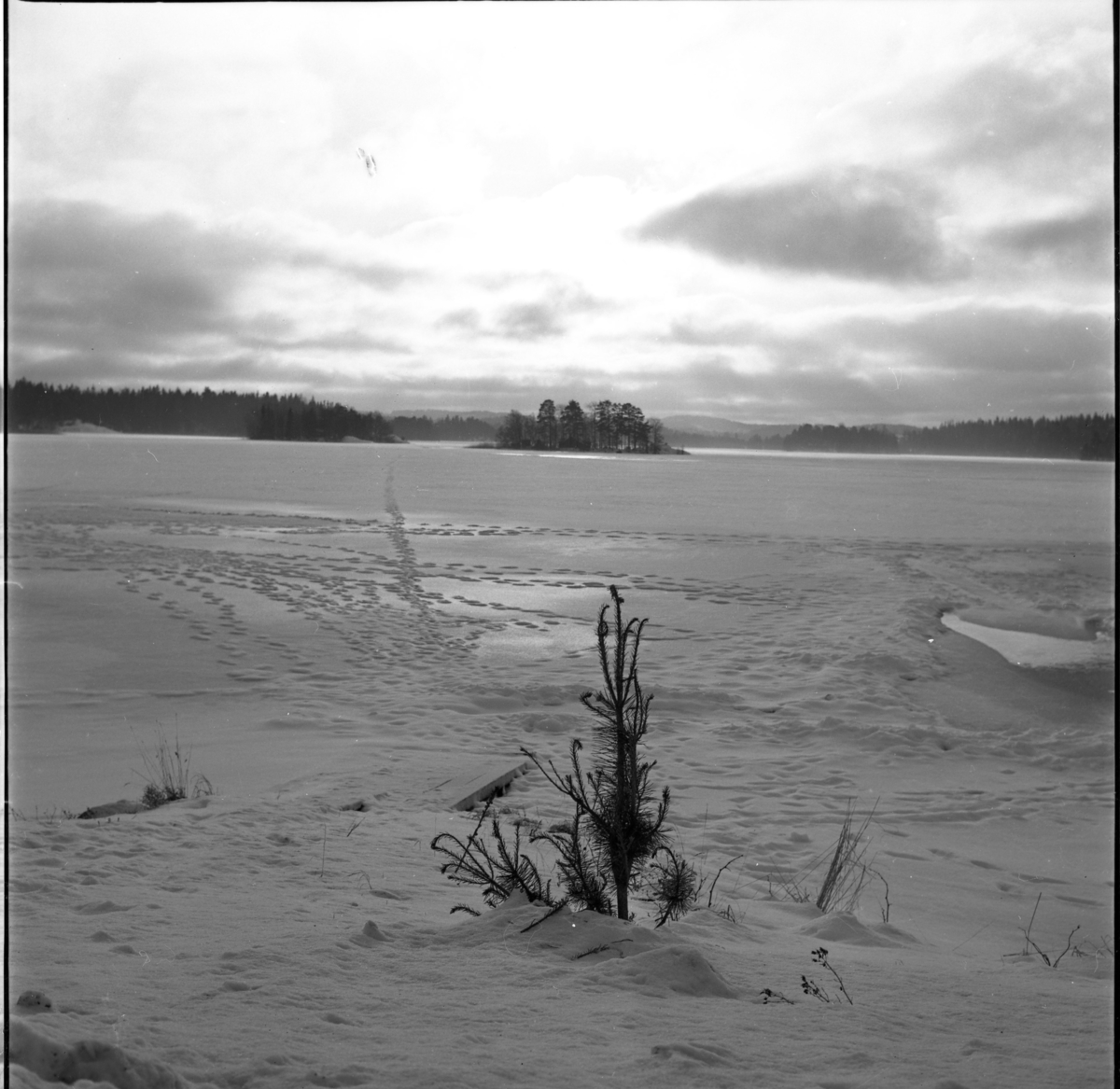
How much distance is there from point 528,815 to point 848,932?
1835 mm

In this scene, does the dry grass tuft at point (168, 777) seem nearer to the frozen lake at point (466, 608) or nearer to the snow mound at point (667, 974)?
the frozen lake at point (466, 608)

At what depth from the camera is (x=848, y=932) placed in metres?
3.32

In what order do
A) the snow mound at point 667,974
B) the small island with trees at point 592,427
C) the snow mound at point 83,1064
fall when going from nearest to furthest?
the snow mound at point 83,1064 → the snow mound at point 667,974 → the small island with trees at point 592,427

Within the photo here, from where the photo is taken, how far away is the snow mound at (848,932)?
10.7 ft

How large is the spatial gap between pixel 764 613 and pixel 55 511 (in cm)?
1430

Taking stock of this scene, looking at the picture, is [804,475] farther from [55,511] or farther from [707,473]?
[55,511]

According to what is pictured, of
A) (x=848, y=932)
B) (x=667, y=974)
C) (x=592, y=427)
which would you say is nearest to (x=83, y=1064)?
(x=667, y=974)

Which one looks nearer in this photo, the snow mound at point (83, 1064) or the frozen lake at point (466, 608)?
the snow mound at point (83, 1064)

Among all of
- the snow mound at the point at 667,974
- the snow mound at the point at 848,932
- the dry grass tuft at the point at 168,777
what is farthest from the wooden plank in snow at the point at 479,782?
the snow mound at the point at 667,974

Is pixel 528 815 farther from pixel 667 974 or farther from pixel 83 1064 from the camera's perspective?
pixel 83 1064

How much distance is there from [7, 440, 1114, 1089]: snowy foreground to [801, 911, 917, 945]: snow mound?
2 cm

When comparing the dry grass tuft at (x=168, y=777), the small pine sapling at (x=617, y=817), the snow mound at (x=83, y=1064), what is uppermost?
the small pine sapling at (x=617, y=817)

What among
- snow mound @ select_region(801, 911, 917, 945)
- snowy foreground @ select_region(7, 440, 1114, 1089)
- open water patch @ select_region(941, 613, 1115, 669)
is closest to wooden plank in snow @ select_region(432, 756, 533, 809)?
snowy foreground @ select_region(7, 440, 1114, 1089)

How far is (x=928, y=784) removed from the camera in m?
5.89
